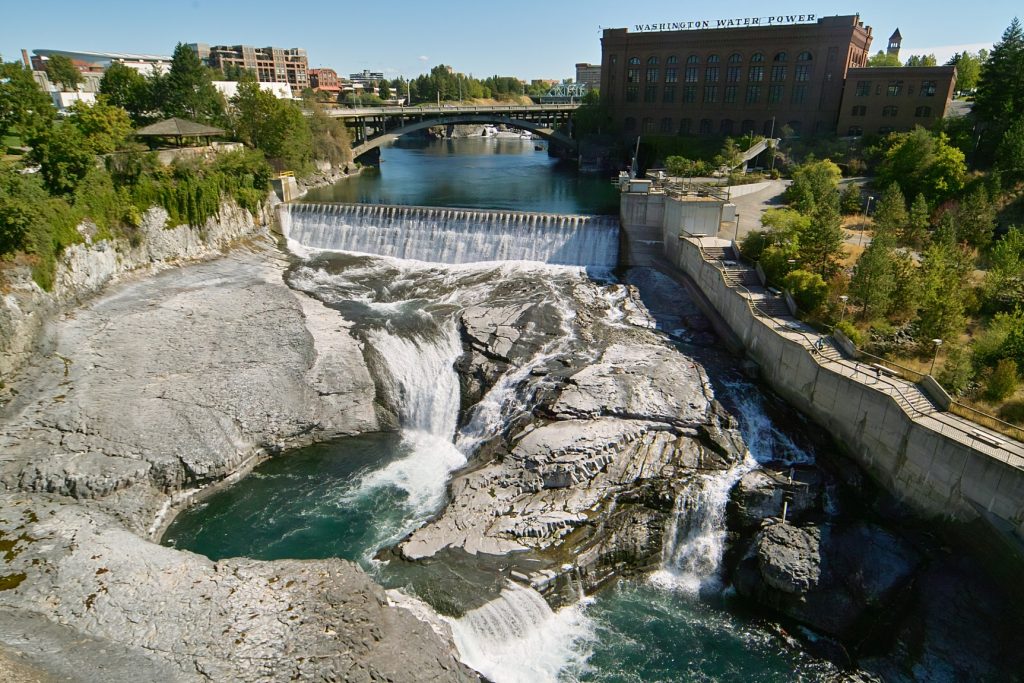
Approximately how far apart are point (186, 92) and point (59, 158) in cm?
3249

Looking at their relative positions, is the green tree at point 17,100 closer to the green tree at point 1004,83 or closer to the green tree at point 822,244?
the green tree at point 822,244

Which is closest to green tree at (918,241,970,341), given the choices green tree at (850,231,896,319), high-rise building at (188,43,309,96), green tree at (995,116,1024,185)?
green tree at (850,231,896,319)

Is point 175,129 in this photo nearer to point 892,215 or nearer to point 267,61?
point 892,215

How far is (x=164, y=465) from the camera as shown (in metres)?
21.5

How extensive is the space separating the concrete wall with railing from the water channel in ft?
5.17

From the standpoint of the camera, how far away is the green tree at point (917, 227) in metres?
31.2

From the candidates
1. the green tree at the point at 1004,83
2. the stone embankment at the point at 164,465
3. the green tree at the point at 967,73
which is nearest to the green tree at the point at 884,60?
the green tree at the point at 967,73

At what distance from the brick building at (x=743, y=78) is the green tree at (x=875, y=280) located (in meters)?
46.0

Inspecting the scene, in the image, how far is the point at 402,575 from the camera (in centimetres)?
1800

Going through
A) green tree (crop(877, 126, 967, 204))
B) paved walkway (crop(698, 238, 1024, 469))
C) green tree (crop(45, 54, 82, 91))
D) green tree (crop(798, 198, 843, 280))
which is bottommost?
paved walkway (crop(698, 238, 1024, 469))

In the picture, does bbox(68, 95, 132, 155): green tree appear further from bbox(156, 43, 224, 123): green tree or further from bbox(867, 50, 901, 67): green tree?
bbox(867, 50, 901, 67): green tree

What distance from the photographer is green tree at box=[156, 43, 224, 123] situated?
59562 millimetres

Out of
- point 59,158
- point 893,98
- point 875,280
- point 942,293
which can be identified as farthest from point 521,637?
point 893,98

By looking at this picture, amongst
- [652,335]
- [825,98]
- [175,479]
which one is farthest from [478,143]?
[175,479]
